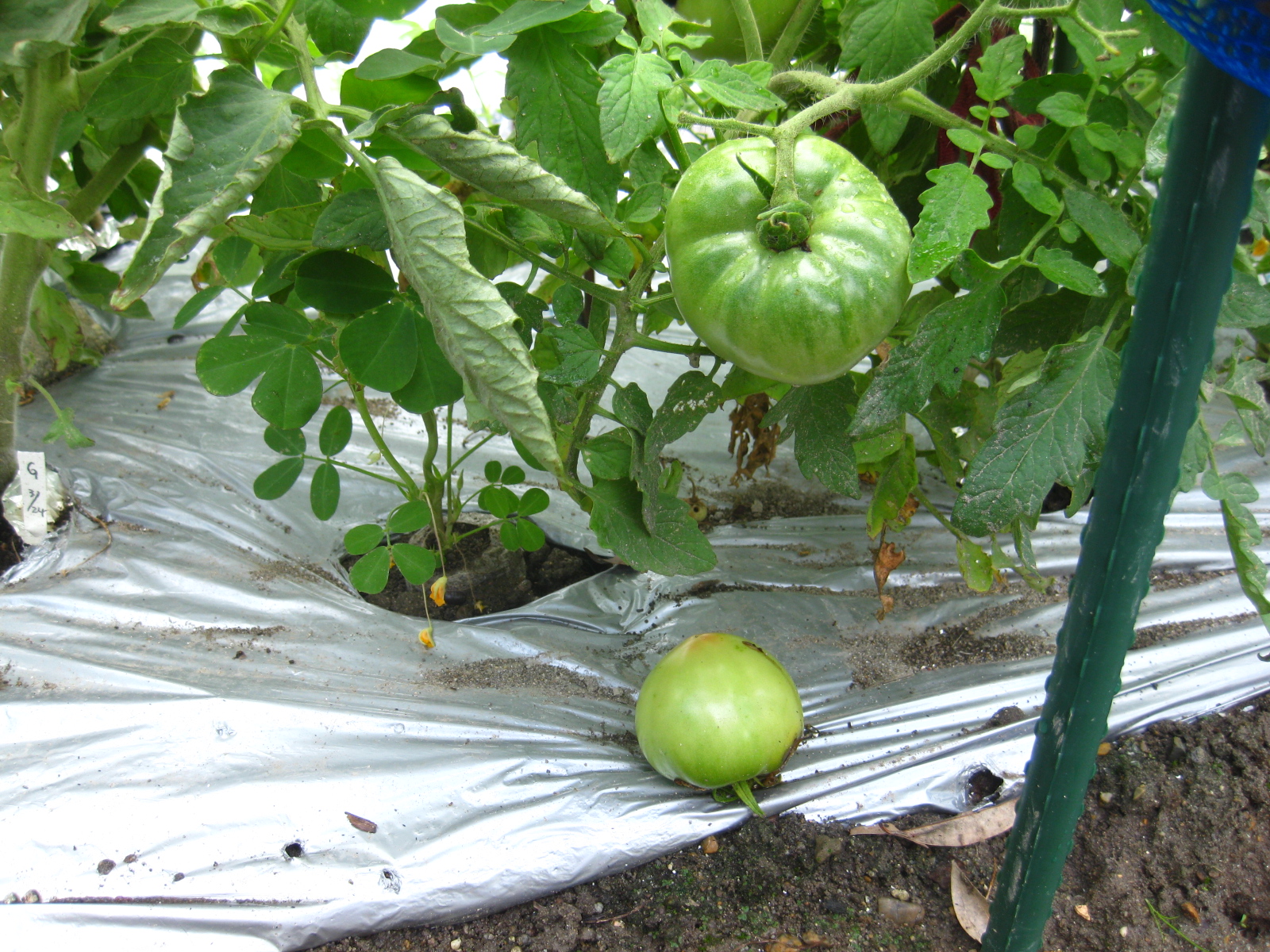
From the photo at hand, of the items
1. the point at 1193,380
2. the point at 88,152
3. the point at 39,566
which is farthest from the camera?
the point at 88,152

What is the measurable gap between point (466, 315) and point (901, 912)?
0.71m

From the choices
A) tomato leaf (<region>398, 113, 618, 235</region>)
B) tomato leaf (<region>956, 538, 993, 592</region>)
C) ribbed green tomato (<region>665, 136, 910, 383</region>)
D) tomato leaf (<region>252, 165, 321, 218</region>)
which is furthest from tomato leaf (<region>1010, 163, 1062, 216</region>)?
tomato leaf (<region>252, 165, 321, 218</region>)

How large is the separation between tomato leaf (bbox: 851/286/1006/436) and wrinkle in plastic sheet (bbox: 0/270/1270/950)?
456mm

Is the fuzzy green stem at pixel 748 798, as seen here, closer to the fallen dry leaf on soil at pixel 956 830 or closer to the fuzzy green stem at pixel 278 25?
the fallen dry leaf on soil at pixel 956 830

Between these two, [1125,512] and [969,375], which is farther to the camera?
[969,375]

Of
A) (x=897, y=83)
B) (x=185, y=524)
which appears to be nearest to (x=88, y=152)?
(x=185, y=524)

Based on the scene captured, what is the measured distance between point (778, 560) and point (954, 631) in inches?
11.2

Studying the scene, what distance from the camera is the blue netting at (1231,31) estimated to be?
351 millimetres

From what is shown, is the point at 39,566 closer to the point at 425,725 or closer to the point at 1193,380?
the point at 425,725

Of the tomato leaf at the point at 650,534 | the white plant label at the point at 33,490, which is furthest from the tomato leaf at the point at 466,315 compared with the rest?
the white plant label at the point at 33,490

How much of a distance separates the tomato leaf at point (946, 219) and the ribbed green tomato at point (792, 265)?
0.08 ft

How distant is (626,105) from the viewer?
679 millimetres

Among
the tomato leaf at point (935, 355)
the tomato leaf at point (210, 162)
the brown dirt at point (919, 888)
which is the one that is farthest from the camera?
the brown dirt at point (919, 888)

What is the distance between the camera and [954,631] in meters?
1.20
